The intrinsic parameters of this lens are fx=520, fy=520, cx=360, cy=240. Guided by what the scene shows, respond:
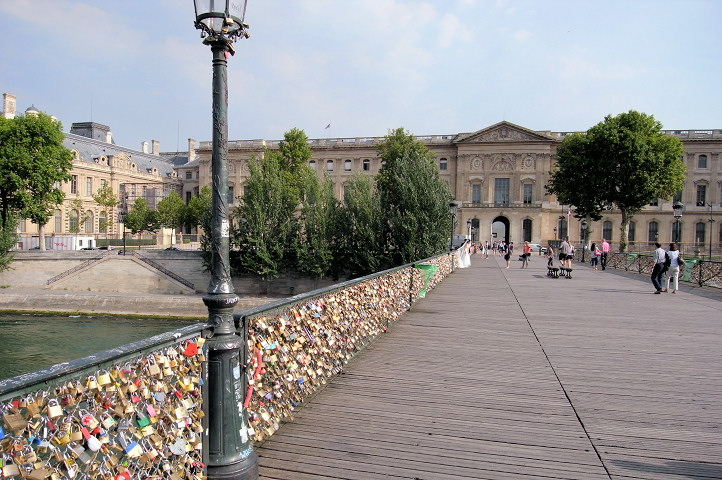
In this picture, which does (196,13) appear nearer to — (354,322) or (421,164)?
(354,322)

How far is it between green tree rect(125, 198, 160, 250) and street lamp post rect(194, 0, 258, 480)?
220 feet

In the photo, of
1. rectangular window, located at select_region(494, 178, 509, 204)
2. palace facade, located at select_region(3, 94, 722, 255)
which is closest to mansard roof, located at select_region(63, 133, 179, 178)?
palace facade, located at select_region(3, 94, 722, 255)

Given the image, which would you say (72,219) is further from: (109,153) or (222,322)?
(222,322)

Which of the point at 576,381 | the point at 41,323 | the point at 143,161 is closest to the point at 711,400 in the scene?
the point at 576,381

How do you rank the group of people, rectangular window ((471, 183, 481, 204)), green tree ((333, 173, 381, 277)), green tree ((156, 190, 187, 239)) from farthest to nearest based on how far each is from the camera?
rectangular window ((471, 183, 481, 204)) → green tree ((156, 190, 187, 239)) → green tree ((333, 173, 381, 277)) → the group of people

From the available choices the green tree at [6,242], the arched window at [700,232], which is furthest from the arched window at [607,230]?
the green tree at [6,242]

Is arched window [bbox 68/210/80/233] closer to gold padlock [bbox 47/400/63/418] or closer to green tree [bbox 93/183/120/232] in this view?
green tree [bbox 93/183/120/232]

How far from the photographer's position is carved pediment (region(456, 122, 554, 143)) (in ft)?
233

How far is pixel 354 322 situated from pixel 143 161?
88.1m

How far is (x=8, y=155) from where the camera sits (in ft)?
135

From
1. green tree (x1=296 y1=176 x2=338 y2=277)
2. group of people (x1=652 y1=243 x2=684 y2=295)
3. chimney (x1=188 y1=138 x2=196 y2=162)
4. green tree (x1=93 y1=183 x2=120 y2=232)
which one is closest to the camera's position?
group of people (x1=652 y1=243 x2=684 y2=295)


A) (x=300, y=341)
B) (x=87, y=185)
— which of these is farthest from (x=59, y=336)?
(x=87, y=185)

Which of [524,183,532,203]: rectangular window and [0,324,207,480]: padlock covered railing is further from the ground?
[524,183,532,203]: rectangular window

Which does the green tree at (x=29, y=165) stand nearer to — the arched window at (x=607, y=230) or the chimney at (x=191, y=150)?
the chimney at (x=191, y=150)
